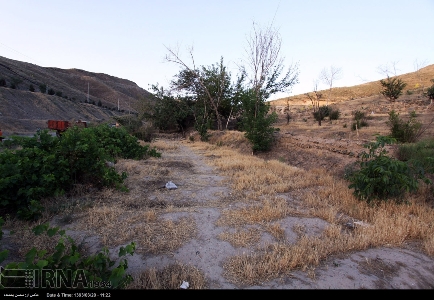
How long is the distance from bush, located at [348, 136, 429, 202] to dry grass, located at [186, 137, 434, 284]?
0.72 ft

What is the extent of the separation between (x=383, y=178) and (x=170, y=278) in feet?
12.3

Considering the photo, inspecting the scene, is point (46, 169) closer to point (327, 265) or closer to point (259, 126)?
point (327, 265)

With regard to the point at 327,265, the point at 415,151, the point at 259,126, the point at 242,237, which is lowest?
the point at 327,265

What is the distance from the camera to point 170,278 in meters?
2.55

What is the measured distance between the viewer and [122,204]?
15.3 ft

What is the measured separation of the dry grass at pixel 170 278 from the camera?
2.42m

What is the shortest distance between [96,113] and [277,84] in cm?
3838

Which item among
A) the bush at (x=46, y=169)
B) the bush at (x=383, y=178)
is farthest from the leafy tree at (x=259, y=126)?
the bush at (x=46, y=169)

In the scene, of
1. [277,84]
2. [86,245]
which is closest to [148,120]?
[277,84]

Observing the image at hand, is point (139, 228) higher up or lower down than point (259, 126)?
lower down

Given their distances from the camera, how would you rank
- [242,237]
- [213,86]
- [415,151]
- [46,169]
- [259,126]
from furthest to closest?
[213,86] < [259,126] < [415,151] < [46,169] < [242,237]

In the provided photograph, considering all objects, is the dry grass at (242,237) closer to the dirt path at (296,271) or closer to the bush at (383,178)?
the dirt path at (296,271)

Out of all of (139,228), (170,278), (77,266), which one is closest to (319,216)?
(170,278)
